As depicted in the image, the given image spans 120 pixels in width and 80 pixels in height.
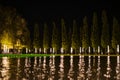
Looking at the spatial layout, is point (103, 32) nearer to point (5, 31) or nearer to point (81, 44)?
point (81, 44)

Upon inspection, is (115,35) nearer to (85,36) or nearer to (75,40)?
(85,36)

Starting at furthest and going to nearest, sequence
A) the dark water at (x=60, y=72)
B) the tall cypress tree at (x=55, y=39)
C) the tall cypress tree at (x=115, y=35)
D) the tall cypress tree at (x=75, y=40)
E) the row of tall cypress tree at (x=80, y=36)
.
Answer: the tall cypress tree at (x=55, y=39) < the tall cypress tree at (x=75, y=40) < the row of tall cypress tree at (x=80, y=36) < the tall cypress tree at (x=115, y=35) < the dark water at (x=60, y=72)

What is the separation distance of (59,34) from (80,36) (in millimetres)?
6208

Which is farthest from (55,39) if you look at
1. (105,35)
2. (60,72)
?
(60,72)

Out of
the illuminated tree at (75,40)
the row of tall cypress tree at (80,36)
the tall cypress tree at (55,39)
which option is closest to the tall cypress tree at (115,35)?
the row of tall cypress tree at (80,36)

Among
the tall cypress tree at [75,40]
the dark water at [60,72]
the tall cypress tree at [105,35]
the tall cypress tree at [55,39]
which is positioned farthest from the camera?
the tall cypress tree at [55,39]

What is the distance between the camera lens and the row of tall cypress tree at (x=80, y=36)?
3046 inches

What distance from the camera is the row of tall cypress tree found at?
77.4 metres

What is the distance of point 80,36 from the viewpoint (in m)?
81.6

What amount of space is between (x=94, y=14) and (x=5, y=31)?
20.5 metres

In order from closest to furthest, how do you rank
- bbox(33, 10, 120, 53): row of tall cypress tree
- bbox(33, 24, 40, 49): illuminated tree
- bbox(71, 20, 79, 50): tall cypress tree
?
bbox(33, 10, 120, 53): row of tall cypress tree, bbox(71, 20, 79, 50): tall cypress tree, bbox(33, 24, 40, 49): illuminated tree

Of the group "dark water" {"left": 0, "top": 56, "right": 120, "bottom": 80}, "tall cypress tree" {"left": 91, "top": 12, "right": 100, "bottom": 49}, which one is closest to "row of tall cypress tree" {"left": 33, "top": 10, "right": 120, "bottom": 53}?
"tall cypress tree" {"left": 91, "top": 12, "right": 100, "bottom": 49}

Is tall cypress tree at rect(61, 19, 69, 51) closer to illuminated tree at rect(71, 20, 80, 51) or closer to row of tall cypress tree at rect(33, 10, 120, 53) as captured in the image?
row of tall cypress tree at rect(33, 10, 120, 53)

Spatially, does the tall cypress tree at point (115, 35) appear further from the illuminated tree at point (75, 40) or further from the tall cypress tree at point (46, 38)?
the tall cypress tree at point (46, 38)
